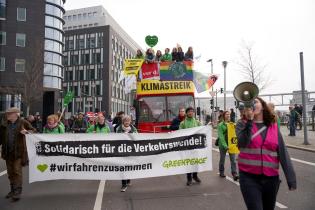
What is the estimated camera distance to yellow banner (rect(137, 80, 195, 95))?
41.2ft

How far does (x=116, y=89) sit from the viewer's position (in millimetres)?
→ 81750

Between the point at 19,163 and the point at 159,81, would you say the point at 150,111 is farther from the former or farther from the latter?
the point at 19,163

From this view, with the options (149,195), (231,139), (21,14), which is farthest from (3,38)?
(149,195)

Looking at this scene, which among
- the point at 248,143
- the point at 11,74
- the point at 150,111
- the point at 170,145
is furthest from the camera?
the point at 11,74

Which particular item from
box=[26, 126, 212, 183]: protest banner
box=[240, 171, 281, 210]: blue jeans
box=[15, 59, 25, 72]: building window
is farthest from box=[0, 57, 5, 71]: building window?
box=[240, 171, 281, 210]: blue jeans

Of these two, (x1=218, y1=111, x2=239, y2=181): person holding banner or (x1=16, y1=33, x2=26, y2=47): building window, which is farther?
(x1=16, y1=33, x2=26, y2=47): building window

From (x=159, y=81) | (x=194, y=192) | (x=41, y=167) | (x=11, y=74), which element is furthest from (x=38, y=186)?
(x=11, y=74)

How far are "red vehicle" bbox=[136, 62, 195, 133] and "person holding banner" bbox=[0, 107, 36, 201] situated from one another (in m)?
5.48

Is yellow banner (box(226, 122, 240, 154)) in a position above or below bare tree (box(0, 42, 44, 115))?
below

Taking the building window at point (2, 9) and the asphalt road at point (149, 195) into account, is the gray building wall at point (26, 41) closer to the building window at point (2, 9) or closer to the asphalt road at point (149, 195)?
the building window at point (2, 9)

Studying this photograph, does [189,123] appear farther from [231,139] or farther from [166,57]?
[166,57]

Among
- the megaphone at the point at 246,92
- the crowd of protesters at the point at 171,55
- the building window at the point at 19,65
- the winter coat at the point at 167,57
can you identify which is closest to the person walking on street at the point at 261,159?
the megaphone at the point at 246,92

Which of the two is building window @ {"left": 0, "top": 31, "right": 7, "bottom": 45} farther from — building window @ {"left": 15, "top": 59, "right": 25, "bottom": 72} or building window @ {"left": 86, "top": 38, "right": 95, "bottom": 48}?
building window @ {"left": 86, "top": 38, "right": 95, "bottom": 48}

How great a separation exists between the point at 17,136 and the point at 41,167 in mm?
821
